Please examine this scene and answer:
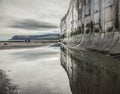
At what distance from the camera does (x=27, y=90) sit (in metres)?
5.03

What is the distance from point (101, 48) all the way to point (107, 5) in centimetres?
280

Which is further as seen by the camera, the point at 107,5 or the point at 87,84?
the point at 107,5

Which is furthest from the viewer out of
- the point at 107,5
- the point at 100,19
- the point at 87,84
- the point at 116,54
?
Result: the point at 100,19

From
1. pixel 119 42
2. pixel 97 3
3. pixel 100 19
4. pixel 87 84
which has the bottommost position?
pixel 87 84

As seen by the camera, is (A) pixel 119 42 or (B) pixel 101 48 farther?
(B) pixel 101 48

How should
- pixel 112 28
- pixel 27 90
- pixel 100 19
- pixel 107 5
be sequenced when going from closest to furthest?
pixel 27 90, pixel 112 28, pixel 107 5, pixel 100 19

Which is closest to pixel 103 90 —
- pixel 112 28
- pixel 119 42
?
pixel 119 42

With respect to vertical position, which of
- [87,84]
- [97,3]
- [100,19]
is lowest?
[87,84]

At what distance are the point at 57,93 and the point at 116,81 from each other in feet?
5.58

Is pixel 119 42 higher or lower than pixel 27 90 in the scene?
higher

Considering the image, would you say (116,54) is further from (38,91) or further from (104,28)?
(38,91)

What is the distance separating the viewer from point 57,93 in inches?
186

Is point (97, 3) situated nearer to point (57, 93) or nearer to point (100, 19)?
point (100, 19)

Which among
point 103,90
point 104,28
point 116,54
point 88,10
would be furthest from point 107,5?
point 103,90
